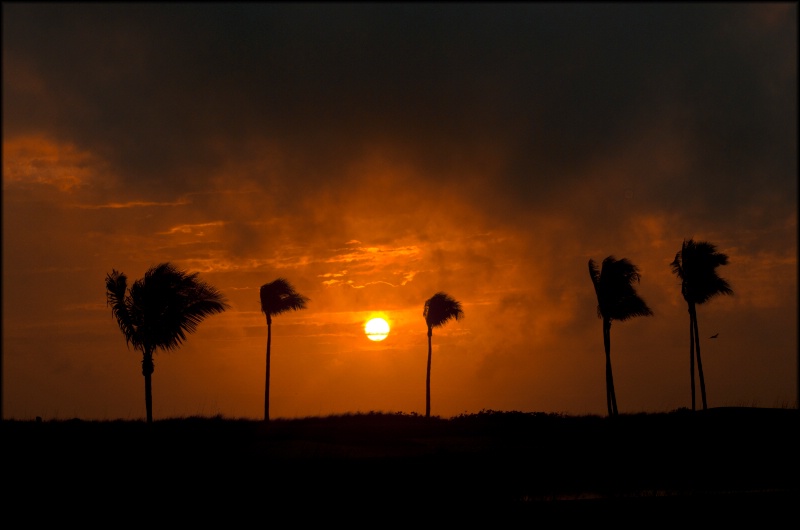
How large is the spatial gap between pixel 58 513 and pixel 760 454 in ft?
82.5

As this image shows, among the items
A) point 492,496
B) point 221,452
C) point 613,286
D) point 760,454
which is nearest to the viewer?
point 492,496

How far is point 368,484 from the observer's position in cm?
2155

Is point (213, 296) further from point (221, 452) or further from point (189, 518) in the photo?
point (189, 518)

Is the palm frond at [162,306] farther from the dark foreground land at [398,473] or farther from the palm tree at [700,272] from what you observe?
the palm tree at [700,272]

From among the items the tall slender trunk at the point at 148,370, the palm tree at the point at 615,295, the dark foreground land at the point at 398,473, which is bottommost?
the dark foreground land at the point at 398,473

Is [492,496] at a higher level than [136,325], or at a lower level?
lower

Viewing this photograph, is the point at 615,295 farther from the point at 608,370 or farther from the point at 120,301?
the point at 120,301

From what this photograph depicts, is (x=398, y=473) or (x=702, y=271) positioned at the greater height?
(x=702, y=271)

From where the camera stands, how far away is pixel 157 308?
3200 centimetres

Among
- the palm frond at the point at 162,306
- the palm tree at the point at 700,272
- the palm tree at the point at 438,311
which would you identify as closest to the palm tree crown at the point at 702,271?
the palm tree at the point at 700,272

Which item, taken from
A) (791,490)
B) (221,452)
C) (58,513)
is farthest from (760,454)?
(58,513)

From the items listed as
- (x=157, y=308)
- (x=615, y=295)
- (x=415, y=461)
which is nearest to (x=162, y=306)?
(x=157, y=308)

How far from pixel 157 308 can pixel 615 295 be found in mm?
26784

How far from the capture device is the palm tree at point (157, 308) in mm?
31906
